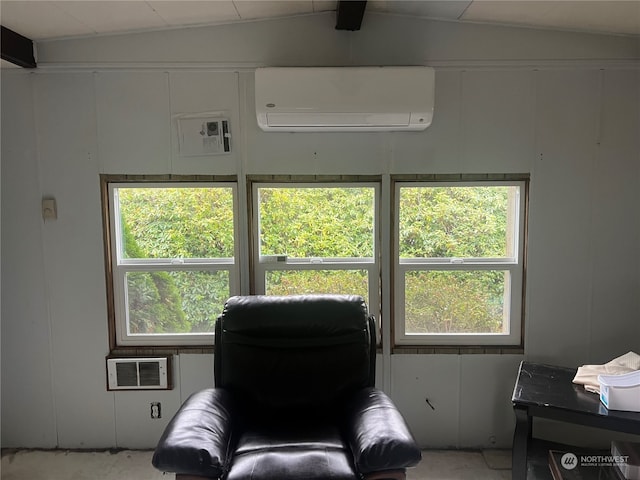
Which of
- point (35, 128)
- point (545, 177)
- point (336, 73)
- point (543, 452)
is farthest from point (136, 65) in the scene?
point (543, 452)

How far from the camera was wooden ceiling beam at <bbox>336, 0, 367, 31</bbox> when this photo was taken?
2.03 meters

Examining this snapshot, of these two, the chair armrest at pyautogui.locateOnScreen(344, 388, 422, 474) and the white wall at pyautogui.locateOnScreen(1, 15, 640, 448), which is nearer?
the chair armrest at pyautogui.locateOnScreen(344, 388, 422, 474)

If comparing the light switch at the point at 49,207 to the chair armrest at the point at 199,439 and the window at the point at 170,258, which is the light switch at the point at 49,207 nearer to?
the window at the point at 170,258

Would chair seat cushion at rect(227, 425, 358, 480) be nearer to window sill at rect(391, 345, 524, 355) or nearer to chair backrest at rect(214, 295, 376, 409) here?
chair backrest at rect(214, 295, 376, 409)

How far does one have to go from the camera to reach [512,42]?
231 cm

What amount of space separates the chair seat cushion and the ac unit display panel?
32.5 inches

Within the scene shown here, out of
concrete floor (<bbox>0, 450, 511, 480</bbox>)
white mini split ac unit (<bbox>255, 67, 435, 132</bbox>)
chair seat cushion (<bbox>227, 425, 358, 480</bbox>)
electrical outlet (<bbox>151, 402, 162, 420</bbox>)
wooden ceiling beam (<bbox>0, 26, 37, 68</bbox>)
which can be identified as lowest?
concrete floor (<bbox>0, 450, 511, 480</bbox>)

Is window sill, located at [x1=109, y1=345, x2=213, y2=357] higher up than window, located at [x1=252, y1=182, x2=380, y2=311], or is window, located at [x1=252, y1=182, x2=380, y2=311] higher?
window, located at [x1=252, y1=182, x2=380, y2=311]

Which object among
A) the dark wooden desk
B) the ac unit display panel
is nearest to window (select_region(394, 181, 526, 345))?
the dark wooden desk

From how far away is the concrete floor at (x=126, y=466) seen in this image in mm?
2248

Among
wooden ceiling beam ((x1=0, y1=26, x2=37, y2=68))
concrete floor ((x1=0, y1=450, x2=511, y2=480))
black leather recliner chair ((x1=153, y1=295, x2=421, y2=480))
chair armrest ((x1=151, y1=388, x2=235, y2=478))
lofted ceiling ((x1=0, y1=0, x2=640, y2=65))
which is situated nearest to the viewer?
chair armrest ((x1=151, y1=388, x2=235, y2=478))

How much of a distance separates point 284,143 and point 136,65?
2.97 ft

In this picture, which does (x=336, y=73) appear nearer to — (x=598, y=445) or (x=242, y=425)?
(x=242, y=425)

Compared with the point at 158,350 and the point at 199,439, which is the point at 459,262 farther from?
the point at 158,350
